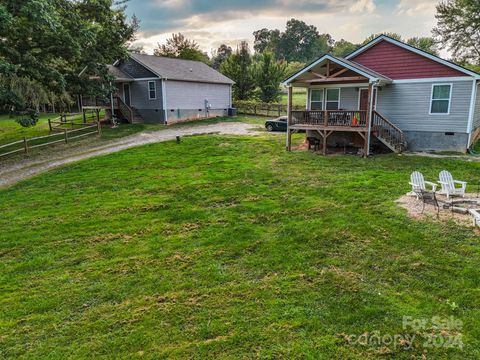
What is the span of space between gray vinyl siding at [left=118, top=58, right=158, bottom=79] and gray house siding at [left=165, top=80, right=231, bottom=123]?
196 cm

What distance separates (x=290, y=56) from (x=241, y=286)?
107m

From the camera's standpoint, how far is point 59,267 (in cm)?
659

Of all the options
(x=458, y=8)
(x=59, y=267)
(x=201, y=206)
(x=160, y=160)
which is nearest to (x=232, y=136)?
(x=160, y=160)

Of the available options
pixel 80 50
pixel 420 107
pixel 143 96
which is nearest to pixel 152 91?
pixel 143 96

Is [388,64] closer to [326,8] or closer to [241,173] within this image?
[326,8]

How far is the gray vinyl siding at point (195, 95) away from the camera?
27.1 meters

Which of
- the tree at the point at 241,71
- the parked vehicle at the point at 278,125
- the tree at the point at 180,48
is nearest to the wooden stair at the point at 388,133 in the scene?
the parked vehicle at the point at 278,125

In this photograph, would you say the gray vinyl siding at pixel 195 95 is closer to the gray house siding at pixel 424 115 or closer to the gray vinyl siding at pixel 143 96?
the gray vinyl siding at pixel 143 96

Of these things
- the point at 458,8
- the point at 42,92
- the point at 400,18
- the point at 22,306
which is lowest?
the point at 22,306

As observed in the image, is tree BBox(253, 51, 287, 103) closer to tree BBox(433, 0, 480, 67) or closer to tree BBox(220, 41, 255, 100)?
tree BBox(220, 41, 255, 100)

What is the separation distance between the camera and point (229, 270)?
242 inches

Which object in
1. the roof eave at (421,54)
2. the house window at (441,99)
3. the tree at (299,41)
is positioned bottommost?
the house window at (441,99)

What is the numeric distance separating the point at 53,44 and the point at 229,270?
17486 mm

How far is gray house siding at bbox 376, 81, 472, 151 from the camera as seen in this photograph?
49.2ft
